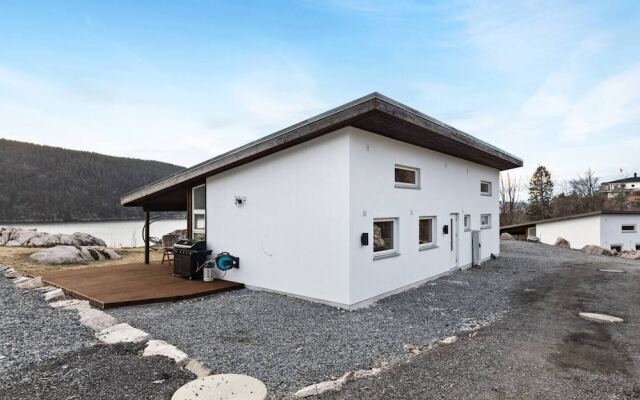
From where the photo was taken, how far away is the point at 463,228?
33.4 feet

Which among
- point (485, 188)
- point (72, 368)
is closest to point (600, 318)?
point (485, 188)

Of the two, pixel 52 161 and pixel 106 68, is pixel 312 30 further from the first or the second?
pixel 52 161

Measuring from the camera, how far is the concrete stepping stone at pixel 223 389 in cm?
280

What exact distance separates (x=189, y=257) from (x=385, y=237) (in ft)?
14.5

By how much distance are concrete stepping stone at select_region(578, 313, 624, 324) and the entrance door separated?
148 inches

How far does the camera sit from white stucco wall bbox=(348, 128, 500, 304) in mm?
6040

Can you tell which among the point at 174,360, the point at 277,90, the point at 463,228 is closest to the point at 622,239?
the point at 463,228

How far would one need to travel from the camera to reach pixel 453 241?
31.9ft

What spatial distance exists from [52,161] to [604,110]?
4392 cm

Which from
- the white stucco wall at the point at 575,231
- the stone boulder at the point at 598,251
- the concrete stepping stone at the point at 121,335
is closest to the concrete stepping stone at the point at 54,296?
the concrete stepping stone at the point at 121,335

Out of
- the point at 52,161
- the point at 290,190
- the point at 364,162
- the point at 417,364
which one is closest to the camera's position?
the point at 417,364

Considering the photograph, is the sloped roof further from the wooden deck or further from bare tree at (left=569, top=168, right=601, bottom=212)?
bare tree at (left=569, top=168, right=601, bottom=212)

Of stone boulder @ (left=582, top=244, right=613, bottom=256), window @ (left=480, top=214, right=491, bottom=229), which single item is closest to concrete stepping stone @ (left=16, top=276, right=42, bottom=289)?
window @ (left=480, top=214, right=491, bottom=229)

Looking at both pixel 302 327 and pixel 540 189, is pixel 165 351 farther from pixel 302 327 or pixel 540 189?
pixel 540 189
